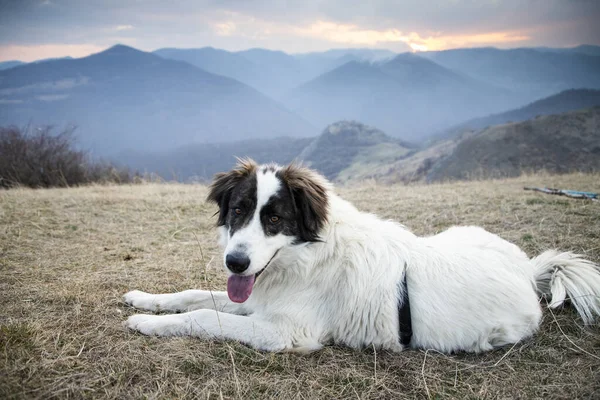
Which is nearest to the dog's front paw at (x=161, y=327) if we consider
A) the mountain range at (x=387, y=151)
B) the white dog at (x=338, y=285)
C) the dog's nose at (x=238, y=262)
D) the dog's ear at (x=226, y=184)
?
the white dog at (x=338, y=285)

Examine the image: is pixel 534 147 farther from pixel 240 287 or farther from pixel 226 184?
pixel 240 287

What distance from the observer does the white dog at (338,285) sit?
11.8 feet

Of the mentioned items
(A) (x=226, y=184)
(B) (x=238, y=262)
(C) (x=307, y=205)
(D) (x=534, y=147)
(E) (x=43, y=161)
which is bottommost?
(E) (x=43, y=161)

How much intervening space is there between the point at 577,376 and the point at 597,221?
486cm

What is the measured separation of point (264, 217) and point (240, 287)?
705 mm

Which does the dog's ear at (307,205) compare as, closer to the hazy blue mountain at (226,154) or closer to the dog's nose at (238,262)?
the dog's nose at (238,262)

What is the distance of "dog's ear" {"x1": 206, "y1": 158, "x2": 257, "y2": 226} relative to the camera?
4066 mm

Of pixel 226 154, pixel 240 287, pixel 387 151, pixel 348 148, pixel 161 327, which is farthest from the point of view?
pixel 226 154

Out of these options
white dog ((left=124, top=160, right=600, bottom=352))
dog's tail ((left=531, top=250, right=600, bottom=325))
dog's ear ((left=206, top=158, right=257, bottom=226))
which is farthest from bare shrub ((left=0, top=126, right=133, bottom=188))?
dog's tail ((left=531, top=250, right=600, bottom=325))

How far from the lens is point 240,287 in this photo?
11.8 feet

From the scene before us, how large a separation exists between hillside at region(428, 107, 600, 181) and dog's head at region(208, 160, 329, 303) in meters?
29.9

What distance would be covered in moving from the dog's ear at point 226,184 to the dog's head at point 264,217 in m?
0.01

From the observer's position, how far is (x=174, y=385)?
2988mm

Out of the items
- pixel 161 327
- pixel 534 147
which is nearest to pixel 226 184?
pixel 161 327
